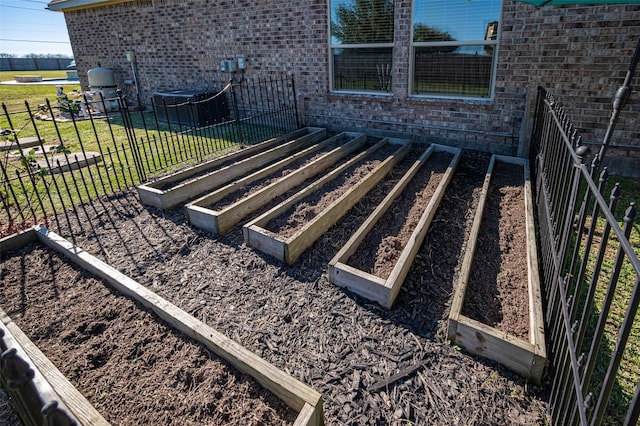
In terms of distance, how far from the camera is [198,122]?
9.49 m

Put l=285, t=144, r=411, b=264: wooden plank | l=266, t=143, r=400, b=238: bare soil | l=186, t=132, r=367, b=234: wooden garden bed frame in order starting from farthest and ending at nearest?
l=186, t=132, r=367, b=234: wooden garden bed frame < l=266, t=143, r=400, b=238: bare soil < l=285, t=144, r=411, b=264: wooden plank

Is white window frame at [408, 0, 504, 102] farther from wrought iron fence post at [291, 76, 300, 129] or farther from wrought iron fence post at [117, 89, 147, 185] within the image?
wrought iron fence post at [117, 89, 147, 185]

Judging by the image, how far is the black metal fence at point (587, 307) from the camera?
1.28 meters

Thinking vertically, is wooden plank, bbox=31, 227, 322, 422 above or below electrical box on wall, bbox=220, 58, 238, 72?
below

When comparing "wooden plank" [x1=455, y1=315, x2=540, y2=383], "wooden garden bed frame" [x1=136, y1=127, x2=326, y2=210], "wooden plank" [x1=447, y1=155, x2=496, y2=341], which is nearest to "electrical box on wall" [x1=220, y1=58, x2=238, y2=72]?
"wooden garden bed frame" [x1=136, y1=127, x2=326, y2=210]

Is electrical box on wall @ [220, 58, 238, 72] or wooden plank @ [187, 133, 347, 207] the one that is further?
electrical box on wall @ [220, 58, 238, 72]

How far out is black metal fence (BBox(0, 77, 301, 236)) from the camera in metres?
4.83

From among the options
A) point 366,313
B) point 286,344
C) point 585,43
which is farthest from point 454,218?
→ point 585,43

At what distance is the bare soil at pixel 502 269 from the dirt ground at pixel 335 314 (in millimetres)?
227

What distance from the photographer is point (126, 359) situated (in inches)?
103

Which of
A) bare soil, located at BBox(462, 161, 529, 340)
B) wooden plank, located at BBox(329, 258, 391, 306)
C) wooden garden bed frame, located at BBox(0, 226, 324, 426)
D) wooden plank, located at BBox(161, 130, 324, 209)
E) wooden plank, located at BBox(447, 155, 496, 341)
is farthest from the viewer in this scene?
wooden plank, located at BBox(161, 130, 324, 209)

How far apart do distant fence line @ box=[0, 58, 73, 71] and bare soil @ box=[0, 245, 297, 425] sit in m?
52.5

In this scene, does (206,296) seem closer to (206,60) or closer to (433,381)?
(433,381)

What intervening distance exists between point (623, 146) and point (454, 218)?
127 inches
